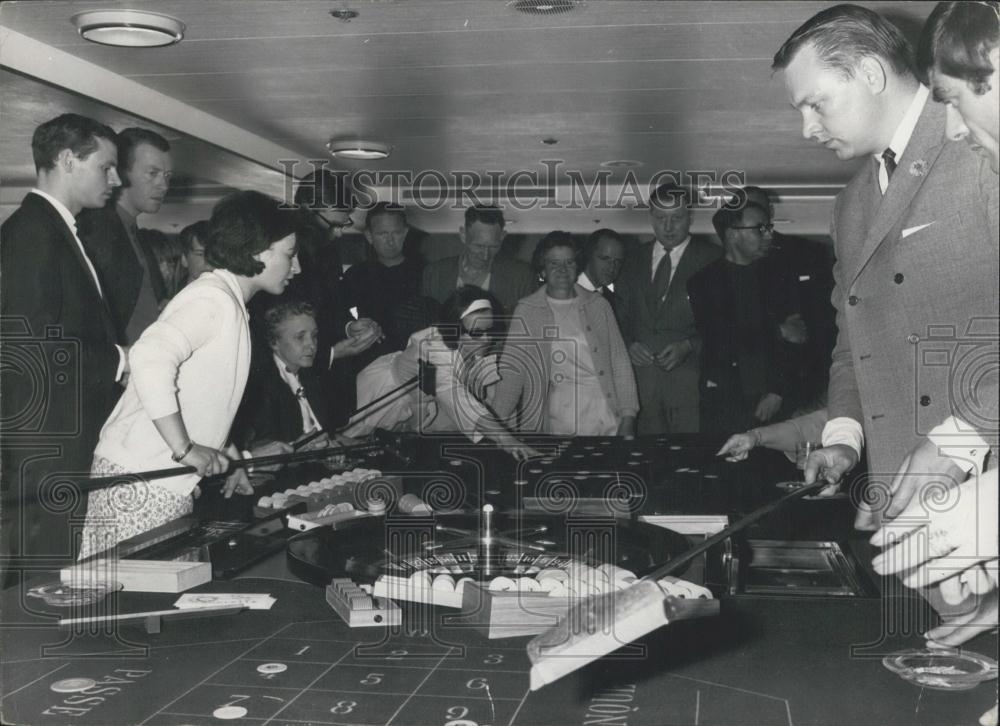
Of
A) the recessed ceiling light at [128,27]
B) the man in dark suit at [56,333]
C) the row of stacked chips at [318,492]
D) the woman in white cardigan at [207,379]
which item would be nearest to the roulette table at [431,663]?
the row of stacked chips at [318,492]

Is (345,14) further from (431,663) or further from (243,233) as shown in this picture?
(431,663)

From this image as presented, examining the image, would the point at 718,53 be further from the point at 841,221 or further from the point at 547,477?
the point at 841,221

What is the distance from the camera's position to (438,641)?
1583 mm

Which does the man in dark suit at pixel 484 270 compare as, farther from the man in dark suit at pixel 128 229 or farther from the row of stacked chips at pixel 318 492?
the row of stacked chips at pixel 318 492

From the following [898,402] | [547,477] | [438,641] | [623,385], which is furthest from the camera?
[623,385]

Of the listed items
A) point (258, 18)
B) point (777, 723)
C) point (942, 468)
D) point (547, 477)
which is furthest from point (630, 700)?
point (258, 18)

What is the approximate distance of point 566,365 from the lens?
15.3 feet

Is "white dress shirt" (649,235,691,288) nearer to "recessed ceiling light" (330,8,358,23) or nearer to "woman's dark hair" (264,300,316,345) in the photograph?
"woman's dark hair" (264,300,316,345)

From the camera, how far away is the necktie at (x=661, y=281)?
521cm

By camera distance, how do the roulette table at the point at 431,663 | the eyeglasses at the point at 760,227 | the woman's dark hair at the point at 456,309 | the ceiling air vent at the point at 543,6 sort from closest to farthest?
the roulette table at the point at 431,663, the ceiling air vent at the point at 543,6, the woman's dark hair at the point at 456,309, the eyeglasses at the point at 760,227

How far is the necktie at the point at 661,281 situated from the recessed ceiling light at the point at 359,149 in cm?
162

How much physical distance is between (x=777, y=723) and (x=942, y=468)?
16.3 inches

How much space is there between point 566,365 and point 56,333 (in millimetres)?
2284

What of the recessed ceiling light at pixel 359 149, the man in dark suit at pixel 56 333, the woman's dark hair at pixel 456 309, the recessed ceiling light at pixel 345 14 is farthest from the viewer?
the recessed ceiling light at pixel 359 149
